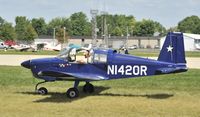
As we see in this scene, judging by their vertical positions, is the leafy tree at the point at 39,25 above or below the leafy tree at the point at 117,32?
above

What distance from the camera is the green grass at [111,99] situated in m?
11.3

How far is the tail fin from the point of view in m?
14.0

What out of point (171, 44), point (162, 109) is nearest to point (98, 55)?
point (171, 44)

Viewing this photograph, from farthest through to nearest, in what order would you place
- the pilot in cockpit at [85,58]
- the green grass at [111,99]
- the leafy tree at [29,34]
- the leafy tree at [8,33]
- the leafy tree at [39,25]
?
the leafy tree at [39,25] → the leafy tree at [8,33] → the leafy tree at [29,34] → the pilot in cockpit at [85,58] → the green grass at [111,99]

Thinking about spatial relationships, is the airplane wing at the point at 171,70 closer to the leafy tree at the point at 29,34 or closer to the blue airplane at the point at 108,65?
the blue airplane at the point at 108,65

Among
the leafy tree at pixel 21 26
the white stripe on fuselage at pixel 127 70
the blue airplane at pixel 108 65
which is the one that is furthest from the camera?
the leafy tree at pixel 21 26

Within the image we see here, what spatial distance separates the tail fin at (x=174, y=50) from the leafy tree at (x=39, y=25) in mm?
166905

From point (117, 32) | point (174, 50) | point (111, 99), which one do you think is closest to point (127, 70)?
point (111, 99)

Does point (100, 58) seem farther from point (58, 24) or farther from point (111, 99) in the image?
point (58, 24)

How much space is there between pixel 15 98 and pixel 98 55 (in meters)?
3.28

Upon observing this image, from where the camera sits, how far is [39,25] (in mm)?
181125

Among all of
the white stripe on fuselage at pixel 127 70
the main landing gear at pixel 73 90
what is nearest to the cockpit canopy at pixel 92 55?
the white stripe on fuselage at pixel 127 70

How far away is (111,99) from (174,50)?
9.14 ft

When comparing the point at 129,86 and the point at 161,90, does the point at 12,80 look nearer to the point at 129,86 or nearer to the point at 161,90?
the point at 129,86
